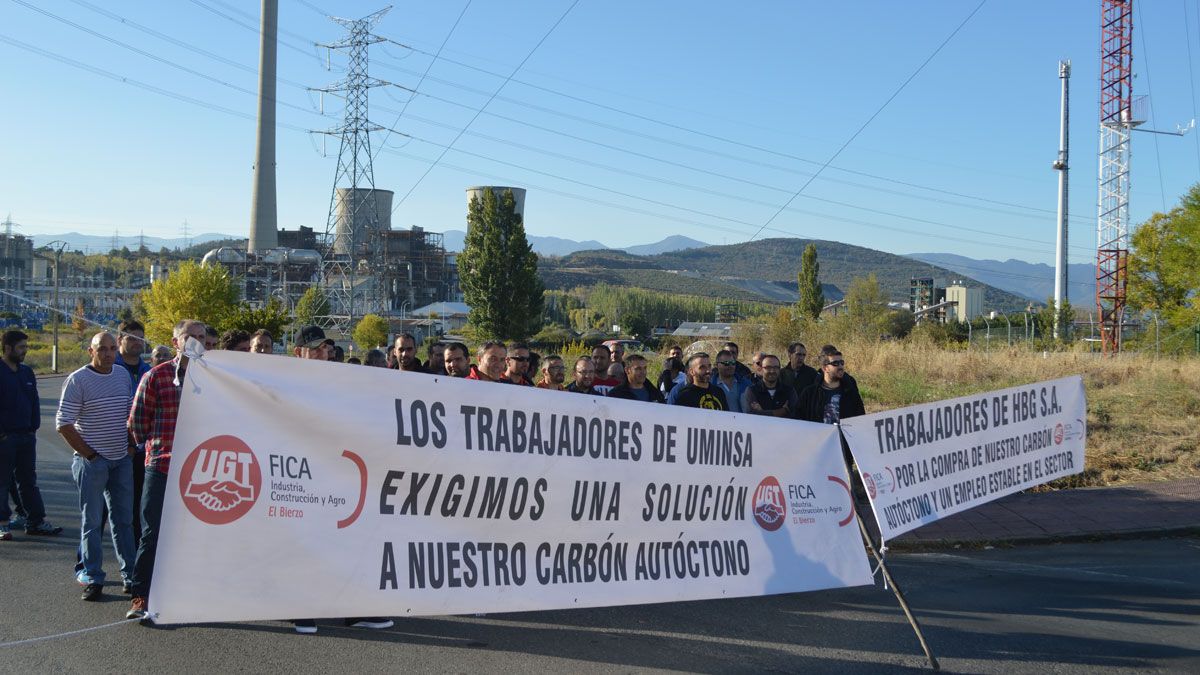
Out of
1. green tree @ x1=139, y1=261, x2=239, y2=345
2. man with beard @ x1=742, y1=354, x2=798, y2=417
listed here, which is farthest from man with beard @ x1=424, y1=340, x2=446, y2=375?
green tree @ x1=139, y1=261, x2=239, y2=345

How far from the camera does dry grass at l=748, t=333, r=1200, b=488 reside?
1255cm

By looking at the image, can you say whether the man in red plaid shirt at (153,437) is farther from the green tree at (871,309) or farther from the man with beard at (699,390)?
the green tree at (871,309)

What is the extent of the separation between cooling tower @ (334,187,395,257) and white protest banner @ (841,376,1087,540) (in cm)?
9452

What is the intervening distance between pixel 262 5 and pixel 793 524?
98.5 meters

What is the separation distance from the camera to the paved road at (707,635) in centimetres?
547

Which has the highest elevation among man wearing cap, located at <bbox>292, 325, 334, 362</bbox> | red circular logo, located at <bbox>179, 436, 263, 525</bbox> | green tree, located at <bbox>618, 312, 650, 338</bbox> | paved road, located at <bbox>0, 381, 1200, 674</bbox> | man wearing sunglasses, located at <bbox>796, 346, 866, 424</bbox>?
green tree, located at <bbox>618, 312, 650, 338</bbox>

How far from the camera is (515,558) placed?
17.8 ft

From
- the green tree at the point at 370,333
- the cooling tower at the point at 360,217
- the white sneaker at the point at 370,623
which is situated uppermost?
the cooling tower at the point at 360,217

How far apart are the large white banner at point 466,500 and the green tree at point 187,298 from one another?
5064cm

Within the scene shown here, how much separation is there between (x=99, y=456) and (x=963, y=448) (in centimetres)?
648

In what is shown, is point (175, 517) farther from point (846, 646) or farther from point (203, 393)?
point (846, 646)

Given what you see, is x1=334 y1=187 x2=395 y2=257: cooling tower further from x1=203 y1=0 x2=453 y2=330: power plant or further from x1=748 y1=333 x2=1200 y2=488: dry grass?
x1=748 y1=333 x2=1200 y2=488: dry grass

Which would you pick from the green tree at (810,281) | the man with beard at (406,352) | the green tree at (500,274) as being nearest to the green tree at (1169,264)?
the green tree at (810,281)

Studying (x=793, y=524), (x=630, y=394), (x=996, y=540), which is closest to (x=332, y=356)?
(x=630, y=394)
